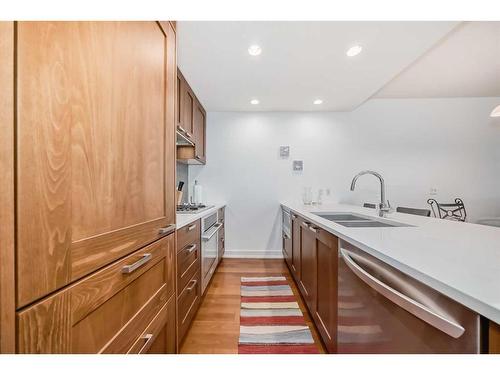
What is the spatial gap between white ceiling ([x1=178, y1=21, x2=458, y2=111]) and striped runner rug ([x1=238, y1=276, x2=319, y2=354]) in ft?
7.03

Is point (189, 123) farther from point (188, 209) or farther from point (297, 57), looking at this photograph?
point (297, 57)

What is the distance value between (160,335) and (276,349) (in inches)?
32.5

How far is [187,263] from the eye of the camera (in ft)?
4.74

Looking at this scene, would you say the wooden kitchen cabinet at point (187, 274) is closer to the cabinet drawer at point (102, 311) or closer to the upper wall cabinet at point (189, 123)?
the cabinet drawer at point (102, 311)

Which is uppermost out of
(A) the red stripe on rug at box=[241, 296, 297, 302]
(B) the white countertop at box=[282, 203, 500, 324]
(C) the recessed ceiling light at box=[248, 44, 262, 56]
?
(C) the recessed ceiling light at box=[248, 44, 262, 56]

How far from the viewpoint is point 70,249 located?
0.47 m

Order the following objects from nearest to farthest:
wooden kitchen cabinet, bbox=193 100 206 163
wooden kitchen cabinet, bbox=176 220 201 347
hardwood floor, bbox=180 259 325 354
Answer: wooden kitchen cabinet, bbox=176 220 201 347 → hardwood floor, bbox=180 259 325 354 → wooden kitchen cabinet, bbox=193 100 206 163

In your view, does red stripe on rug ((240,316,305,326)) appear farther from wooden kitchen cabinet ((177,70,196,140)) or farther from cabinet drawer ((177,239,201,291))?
wooden kitchen cabinet ((177,70,196,140))

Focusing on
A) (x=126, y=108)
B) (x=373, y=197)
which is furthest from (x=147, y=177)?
(x=373, y=197)

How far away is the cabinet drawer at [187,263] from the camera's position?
1.29 meters

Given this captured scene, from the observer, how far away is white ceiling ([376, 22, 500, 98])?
6.13 feet

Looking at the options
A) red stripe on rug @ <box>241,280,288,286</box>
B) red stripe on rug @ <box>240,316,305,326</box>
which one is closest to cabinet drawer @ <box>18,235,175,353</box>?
red stripe on rug @ <box>240,316,305,326</box>

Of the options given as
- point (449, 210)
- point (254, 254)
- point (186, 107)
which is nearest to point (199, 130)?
point (186, 107)

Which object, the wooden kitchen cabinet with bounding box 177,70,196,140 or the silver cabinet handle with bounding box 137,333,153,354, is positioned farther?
the wooden kitchen cabinet with bounding box 177,70,196,140
